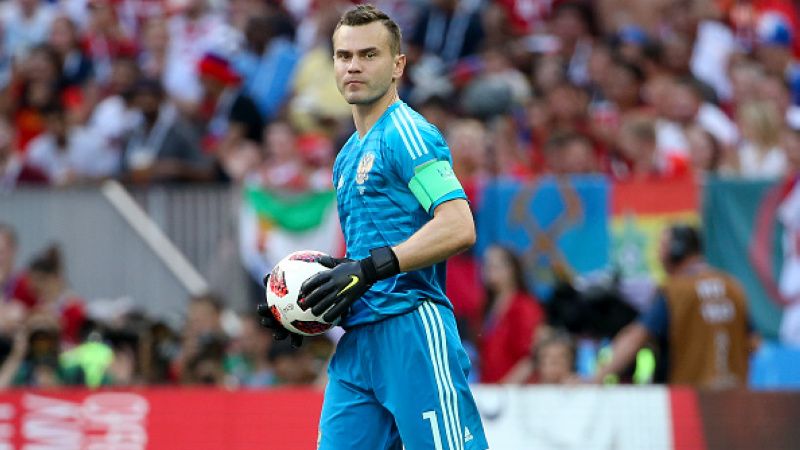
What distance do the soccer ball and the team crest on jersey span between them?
0.34 meters

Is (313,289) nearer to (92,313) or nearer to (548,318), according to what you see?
(548,318)

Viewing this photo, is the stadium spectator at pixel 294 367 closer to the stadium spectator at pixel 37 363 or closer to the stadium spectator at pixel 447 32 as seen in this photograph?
the stadium spectator at pixel 37 363

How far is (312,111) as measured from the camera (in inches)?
554

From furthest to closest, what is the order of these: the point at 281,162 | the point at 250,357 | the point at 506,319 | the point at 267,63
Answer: the point at 267,63
the point at 281,162
the point at 250,357
the point at 506,319

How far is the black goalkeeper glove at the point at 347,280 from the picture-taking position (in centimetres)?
559

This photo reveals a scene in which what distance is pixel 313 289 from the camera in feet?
18.5

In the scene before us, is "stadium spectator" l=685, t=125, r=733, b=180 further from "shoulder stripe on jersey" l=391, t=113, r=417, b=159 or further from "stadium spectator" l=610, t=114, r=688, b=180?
"shoulder stripe on jersey" l=391, t=113, r=417, b=159

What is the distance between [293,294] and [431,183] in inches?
26.6

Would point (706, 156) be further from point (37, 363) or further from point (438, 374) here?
point (438, 374)

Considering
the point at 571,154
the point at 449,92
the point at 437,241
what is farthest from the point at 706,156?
the point at 437,241

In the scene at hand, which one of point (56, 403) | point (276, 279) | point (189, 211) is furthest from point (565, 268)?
point (276, 279)

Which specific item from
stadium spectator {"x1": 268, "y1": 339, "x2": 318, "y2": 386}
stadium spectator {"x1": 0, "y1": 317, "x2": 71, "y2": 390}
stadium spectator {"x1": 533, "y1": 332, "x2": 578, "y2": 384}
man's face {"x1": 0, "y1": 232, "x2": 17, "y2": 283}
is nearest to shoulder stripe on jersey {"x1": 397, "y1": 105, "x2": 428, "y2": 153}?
stadium spectator {"x1": 533, "y1": 332, "x2": 578, "y2": 384}

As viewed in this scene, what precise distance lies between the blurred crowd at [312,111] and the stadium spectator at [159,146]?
0.07 ft

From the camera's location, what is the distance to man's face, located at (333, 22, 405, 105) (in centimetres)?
591
